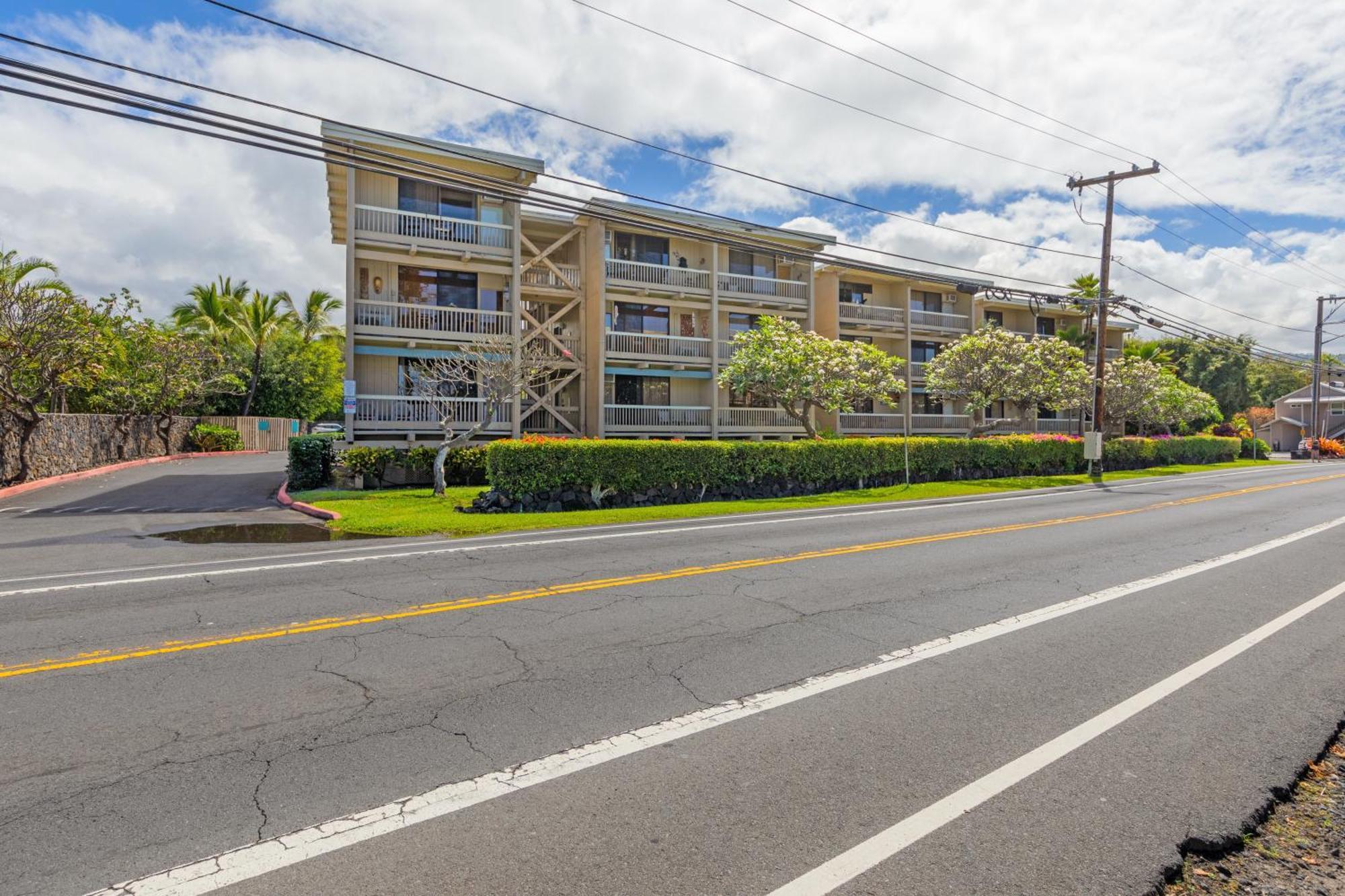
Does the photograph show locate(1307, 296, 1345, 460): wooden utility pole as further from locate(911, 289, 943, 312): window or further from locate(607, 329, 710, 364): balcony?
locate(607, 329, 710, 364): balcony

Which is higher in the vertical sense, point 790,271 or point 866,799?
point 790,271

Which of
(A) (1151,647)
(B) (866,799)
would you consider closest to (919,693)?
(B) (866,799)

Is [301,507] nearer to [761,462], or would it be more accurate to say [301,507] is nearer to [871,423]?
[761,462]

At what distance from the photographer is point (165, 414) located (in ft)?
100

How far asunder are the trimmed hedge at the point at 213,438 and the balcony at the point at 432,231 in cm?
1843

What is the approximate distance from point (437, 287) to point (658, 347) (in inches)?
316

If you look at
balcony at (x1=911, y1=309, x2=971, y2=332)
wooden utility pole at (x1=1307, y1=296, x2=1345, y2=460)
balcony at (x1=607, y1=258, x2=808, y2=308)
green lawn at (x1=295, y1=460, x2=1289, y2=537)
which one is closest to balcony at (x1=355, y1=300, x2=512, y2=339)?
balcony at (x1=607, y1=258, x2=808, y2=308)

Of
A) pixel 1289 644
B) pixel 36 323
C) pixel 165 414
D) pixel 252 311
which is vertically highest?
pixel 252 311

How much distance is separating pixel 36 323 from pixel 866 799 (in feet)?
78.2

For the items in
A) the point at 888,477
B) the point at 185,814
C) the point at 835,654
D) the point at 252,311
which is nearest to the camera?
the point at 185,814

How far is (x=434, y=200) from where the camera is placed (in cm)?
2369

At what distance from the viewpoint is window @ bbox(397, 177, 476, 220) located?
2320 cm

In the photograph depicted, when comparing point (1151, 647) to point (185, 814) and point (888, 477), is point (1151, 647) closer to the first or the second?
point (185, 814)

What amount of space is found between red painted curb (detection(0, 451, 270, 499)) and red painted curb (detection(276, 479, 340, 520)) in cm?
598
